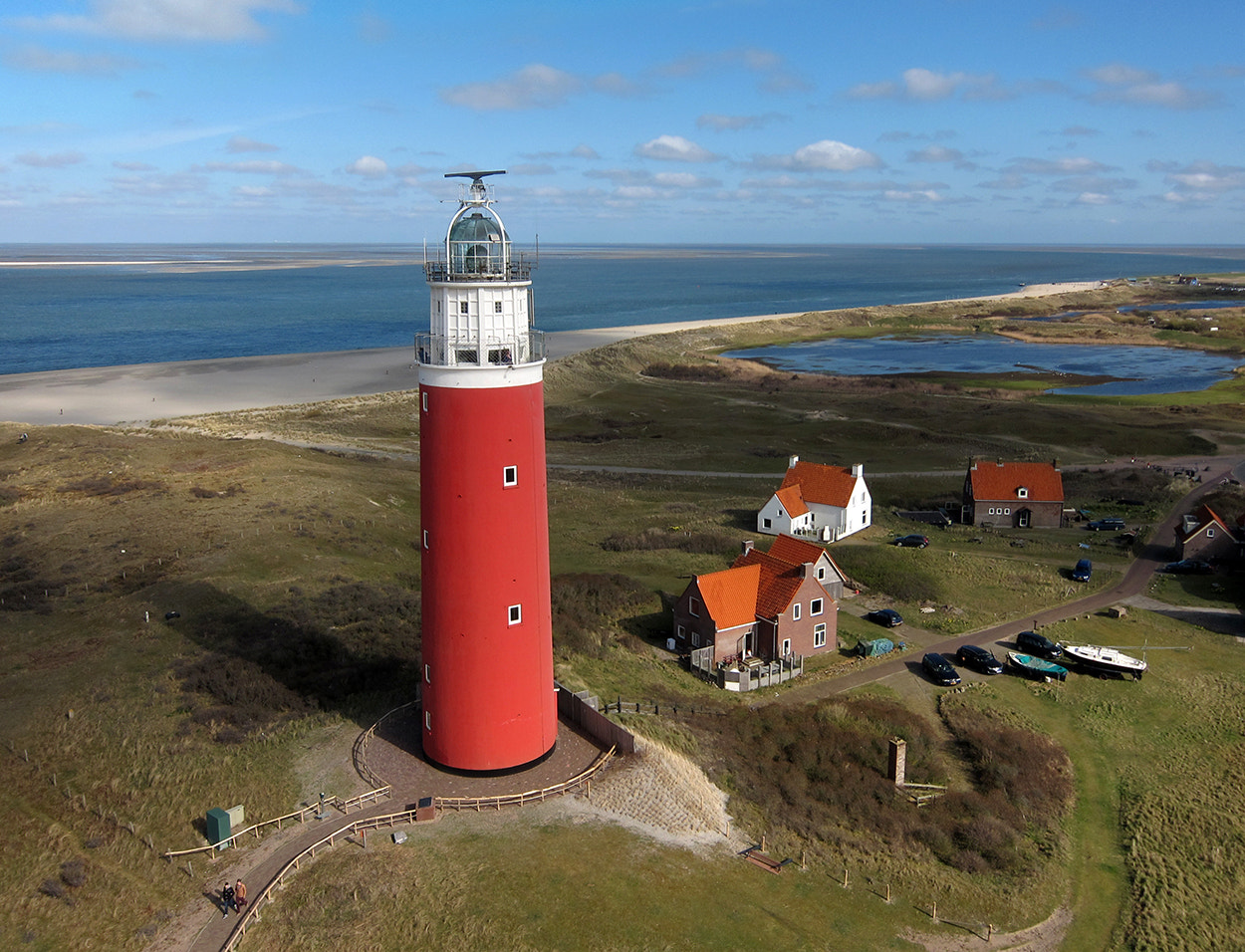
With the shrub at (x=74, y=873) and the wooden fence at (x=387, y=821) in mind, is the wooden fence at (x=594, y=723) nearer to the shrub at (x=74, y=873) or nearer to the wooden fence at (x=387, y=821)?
the wooden fence at (x=387, y=821)

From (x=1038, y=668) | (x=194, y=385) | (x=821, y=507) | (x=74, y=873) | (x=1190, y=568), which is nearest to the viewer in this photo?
(x=74, y=873)

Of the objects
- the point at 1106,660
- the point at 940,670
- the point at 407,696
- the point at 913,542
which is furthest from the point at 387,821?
the point at 913,542

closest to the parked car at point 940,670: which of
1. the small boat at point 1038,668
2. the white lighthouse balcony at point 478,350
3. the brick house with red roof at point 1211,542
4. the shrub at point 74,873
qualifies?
the small boat at point 1038,668

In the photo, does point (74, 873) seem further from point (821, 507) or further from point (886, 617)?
point (821, 507)

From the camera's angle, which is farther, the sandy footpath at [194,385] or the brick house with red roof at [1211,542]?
the sandy footpath at [194,385]

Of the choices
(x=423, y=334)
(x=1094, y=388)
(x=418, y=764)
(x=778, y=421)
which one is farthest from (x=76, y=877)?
(x=1094, y=388)

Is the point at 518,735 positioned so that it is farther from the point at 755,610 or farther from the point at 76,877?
the point at 755,610

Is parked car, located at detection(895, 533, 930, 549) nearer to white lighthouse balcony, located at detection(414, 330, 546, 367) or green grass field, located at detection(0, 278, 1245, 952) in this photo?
green grass field, located at detection(0, 278, 1245, 952)
